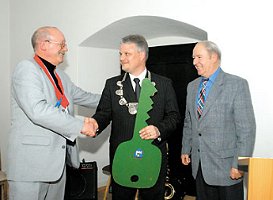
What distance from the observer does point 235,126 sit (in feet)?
6.88

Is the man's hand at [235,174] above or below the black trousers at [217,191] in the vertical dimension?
above

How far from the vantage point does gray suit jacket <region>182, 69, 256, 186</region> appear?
6.72 ft

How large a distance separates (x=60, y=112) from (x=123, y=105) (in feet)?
1.39

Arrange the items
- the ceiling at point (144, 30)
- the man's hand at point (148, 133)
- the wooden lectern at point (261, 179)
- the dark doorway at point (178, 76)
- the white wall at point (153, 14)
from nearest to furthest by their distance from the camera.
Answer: the wooden lectern at point (261, 179) < the man's hand at point (148, 133) < the white wall at point (153, 14) < the ceiling at point (144, 30) < the dark doorway at point (178, 76)

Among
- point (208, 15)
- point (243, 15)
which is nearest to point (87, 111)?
point (208, 15)

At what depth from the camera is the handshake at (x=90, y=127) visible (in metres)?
2.16

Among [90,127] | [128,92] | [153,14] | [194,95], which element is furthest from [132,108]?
[153,14]

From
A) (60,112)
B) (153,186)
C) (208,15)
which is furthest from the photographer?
(208,15)

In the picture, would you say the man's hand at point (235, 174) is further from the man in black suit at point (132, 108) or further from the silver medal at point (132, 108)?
the silver medal at point (132, 108)

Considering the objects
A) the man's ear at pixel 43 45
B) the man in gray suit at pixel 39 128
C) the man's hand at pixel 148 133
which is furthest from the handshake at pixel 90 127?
the man's ear at pixel 43 45

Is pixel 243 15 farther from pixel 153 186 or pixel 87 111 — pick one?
pixel 87 111

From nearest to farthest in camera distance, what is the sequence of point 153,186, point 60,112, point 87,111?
1. point 60,112
2. point 153,186
3. point 87,111

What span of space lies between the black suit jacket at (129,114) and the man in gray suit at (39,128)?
0.57ft

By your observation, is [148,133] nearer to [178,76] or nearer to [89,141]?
[178,76]
